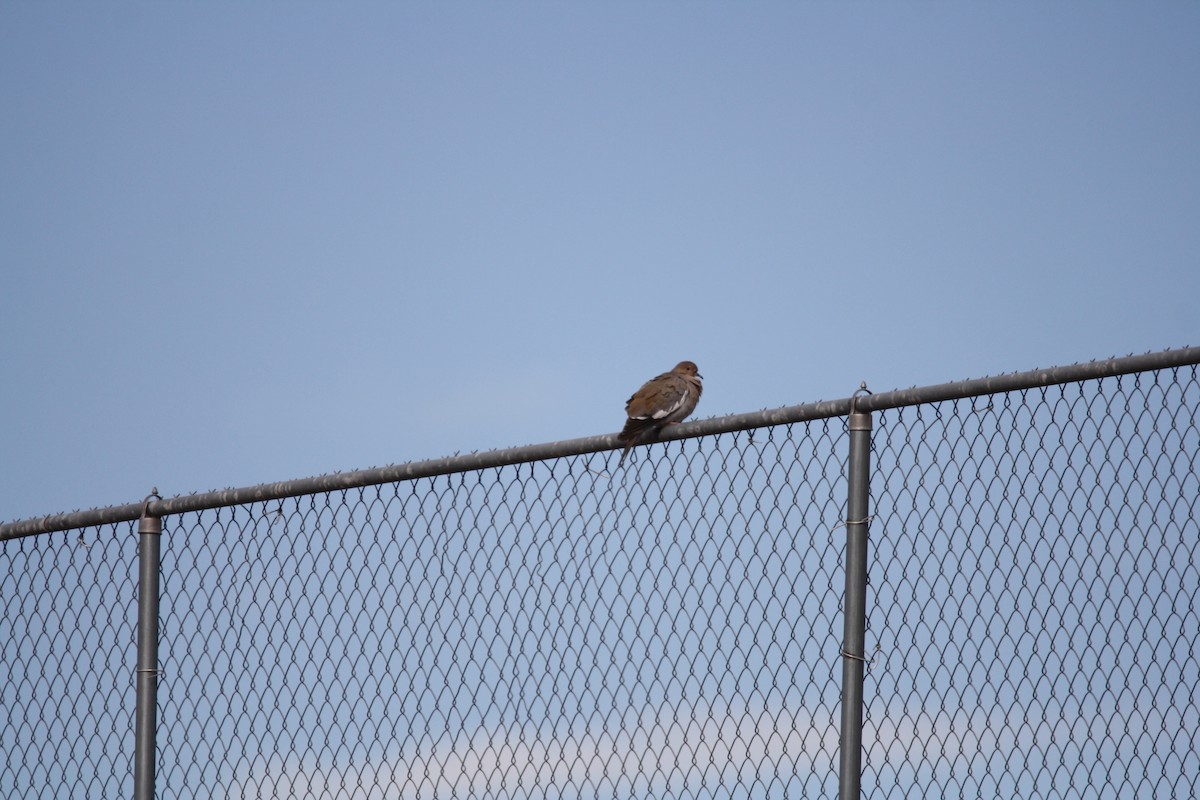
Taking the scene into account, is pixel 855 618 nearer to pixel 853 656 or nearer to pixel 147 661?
pixel 853 656

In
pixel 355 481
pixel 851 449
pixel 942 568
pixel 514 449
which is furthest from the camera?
pixel 355 481

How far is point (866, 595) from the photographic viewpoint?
402 centimetres

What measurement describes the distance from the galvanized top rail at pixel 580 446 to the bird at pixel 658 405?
0.06m

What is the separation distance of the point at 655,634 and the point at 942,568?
796 millimetres

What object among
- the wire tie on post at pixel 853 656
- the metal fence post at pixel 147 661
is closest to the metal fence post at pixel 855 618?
the wire tie on post at pixel 853 656

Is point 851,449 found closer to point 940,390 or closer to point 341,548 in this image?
point 940,390

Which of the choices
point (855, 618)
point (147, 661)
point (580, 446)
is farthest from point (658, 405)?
point (147, 661)

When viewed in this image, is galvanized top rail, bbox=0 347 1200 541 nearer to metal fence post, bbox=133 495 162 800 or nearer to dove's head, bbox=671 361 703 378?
metal fence post, bbox=133 495 162 800

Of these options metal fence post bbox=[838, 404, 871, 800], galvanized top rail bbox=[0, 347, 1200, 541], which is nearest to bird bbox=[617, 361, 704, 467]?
galvanized top rail bbox=[0, 347, 1200, 541]

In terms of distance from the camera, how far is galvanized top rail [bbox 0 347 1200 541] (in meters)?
3.84

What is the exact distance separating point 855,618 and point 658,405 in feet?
4.53

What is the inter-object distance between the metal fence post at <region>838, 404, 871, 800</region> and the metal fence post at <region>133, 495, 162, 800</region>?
2.37 metres

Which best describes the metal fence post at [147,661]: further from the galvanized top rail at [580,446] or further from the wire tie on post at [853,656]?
the wire tie on post at [853,656]

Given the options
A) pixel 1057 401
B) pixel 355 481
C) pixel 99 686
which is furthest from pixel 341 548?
pixel 1057 401
